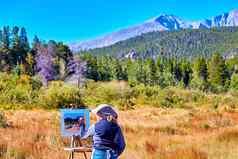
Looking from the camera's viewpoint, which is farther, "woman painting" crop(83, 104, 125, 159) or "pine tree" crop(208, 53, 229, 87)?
"pine tree" crop(208, 53, 229, 87)

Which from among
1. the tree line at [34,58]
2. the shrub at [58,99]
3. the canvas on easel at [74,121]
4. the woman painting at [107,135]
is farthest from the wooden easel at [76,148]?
the tree line at [34,58]

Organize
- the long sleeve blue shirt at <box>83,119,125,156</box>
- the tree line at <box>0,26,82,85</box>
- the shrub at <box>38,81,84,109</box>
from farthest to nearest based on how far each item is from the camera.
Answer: the tree line at <box>0,26,82,85</box>, the shrub at <box>38,81,84,109</box>, the long sleeve blue shirt at <box>83,119,125,156</box>

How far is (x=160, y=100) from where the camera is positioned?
42750mm

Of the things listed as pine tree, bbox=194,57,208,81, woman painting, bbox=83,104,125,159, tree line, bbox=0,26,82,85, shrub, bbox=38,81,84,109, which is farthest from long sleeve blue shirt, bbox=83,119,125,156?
pine tree, bbox=194,57,208,81

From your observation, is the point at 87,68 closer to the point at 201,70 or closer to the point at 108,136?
the point at 201,70

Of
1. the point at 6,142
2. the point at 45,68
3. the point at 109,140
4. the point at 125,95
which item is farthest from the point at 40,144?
the point at 45,68

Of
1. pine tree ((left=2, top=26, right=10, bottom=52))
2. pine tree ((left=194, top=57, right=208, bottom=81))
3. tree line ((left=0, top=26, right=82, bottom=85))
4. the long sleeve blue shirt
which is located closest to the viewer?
the long sleeve blue shirt

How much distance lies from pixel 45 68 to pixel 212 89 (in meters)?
32.4

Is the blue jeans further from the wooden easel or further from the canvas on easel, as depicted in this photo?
the canvas on easel

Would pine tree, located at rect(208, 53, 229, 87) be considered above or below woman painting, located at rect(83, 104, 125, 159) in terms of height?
above

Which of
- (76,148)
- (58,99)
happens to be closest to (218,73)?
(58,99)

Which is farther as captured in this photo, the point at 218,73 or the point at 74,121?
the point at 218,73

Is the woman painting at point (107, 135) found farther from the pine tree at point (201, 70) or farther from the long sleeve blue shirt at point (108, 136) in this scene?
the pine tree at point (201, 70)

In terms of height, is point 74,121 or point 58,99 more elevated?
point 74,121
